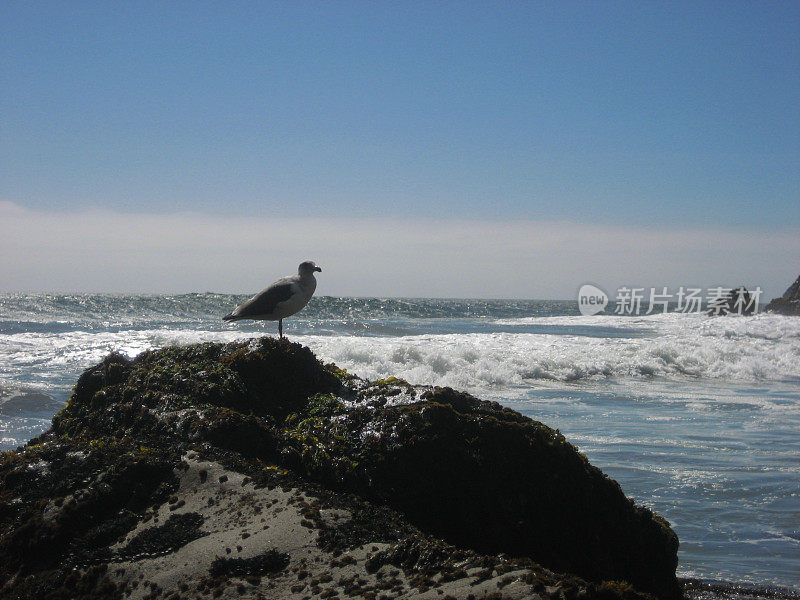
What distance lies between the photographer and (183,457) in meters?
3.42

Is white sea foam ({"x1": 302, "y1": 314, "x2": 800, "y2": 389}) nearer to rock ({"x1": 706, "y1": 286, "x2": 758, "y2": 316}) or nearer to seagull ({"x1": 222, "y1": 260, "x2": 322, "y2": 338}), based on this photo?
seagull ({"x1": 222, "y1": 260, "x2": 322, "y2": 338})

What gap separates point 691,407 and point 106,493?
1103cm

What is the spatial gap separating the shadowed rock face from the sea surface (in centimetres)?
211

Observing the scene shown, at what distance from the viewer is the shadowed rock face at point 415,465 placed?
3.31 m

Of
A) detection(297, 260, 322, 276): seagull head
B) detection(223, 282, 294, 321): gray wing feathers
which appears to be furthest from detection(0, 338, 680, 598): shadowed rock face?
detection(297, 260, 322, 276): seagull head

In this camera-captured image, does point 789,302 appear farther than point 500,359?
Yes

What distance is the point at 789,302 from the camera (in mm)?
43812

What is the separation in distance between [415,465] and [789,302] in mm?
48091

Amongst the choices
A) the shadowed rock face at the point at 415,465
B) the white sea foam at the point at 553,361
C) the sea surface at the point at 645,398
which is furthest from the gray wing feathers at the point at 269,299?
the white sea foam at the point at 553,361

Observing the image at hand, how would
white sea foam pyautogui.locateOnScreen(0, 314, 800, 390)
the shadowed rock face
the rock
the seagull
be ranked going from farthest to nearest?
the rock < white sea foam pyautogui.locateOnScreen(0, 314, 800, 390) < the seagull < the shadowed rock face

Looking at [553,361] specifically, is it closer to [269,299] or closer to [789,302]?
[269,299]

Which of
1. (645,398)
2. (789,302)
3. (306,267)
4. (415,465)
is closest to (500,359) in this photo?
(645,398)

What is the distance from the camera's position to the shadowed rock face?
331 cm

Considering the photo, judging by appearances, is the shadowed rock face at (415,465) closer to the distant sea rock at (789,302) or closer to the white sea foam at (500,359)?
the white sea foam at (500,359)
